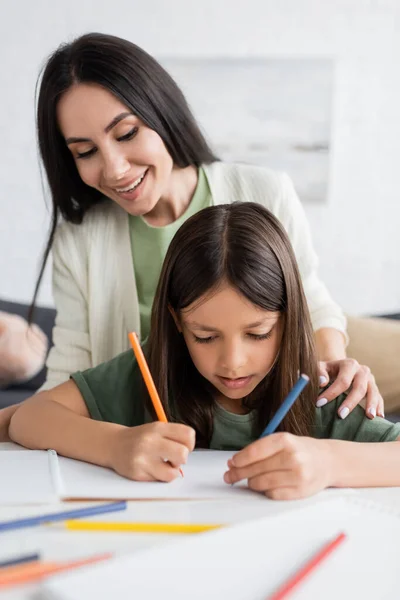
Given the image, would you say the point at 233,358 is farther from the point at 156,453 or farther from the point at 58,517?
the point at 58,517

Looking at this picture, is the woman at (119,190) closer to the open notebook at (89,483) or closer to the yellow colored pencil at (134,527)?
the open notebook at (89,483)

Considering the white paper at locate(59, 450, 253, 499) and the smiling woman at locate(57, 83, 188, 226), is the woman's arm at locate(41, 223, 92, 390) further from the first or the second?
the white paper at locate(59, 450, 253, 499)

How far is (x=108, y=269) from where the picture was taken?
1329mm

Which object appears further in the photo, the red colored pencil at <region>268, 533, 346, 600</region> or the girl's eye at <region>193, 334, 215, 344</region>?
the girl's eye at <region>193, 334, 215, 344</region>

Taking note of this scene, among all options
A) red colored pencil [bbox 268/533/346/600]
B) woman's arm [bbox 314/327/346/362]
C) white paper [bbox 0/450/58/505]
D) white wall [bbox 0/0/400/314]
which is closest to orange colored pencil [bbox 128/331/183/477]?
white paper [bbox 0/450/58/505]

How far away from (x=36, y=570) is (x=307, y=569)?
20 centimetres

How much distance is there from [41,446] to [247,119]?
232 centimetres

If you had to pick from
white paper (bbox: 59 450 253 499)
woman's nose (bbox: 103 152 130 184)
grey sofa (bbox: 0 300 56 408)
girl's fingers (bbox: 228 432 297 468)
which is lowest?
grey sofa (bbox: 0 300 56 408)

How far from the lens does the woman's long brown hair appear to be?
953 mm

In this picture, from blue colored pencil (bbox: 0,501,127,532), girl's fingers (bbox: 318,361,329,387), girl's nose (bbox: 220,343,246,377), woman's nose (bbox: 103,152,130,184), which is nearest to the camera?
blue colored pencil (bbox: 0,501,127,532)

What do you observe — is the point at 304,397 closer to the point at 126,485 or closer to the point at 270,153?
the point at 126,485

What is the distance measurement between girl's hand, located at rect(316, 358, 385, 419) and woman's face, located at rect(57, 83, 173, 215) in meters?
0.41

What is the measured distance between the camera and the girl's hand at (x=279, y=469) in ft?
2.61

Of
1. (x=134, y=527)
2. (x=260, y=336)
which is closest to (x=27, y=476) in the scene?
(x=134, y=527)
